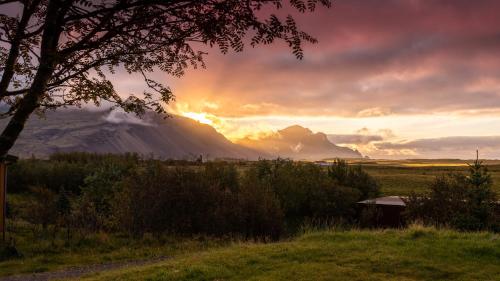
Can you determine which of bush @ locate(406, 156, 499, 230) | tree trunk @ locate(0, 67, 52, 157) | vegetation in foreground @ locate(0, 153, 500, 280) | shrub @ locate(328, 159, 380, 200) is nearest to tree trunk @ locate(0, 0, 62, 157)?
tree trunk @ locate(0, 67, 52, 157)

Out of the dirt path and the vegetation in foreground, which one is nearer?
the dirt path

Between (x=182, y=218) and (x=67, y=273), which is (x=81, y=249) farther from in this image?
(x=182, y=218)

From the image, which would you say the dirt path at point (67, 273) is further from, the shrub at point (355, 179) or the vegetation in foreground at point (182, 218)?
the shrub at point (355, 179)

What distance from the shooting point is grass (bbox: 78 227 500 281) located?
42.9 feet

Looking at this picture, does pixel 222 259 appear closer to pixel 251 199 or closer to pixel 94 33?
pixel 94 33

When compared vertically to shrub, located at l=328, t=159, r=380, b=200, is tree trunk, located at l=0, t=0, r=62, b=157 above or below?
above


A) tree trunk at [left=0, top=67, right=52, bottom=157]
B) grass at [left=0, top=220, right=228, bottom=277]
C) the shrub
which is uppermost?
tree trunk at [left=0, top=67, right=52, bottom=157]

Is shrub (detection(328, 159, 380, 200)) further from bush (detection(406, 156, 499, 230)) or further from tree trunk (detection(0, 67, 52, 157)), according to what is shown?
tree trunk (detection(0, 67, 52, 157))

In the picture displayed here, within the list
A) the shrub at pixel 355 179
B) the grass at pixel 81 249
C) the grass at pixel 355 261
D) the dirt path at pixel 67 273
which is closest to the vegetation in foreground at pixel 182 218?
the grass at pixel 81 249

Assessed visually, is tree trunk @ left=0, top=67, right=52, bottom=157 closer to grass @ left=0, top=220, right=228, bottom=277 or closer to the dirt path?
the dirt path

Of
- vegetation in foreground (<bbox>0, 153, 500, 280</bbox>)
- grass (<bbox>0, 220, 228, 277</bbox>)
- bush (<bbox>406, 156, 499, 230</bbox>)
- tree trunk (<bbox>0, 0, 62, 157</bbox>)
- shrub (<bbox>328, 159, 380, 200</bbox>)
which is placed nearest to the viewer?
Result: tree trunk (<bbox>0, 0, 62, 157</bbox>)

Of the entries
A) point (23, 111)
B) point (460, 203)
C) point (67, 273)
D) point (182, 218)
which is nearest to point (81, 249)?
point (67, 273)

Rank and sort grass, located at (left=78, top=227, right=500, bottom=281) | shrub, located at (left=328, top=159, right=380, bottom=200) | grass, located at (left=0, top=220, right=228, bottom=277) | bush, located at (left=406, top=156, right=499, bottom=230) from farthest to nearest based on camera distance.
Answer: shrub, located at (left=328, top=159, right=380, bottom=200) < bush, located at (left=406, top=156, right=499, bottom=230) < grass, located at (left=0, top=220, right=228, bottom=277) < grass, located at (left=78, top=227, right=500, bottom=281)

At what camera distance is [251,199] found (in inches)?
1452
